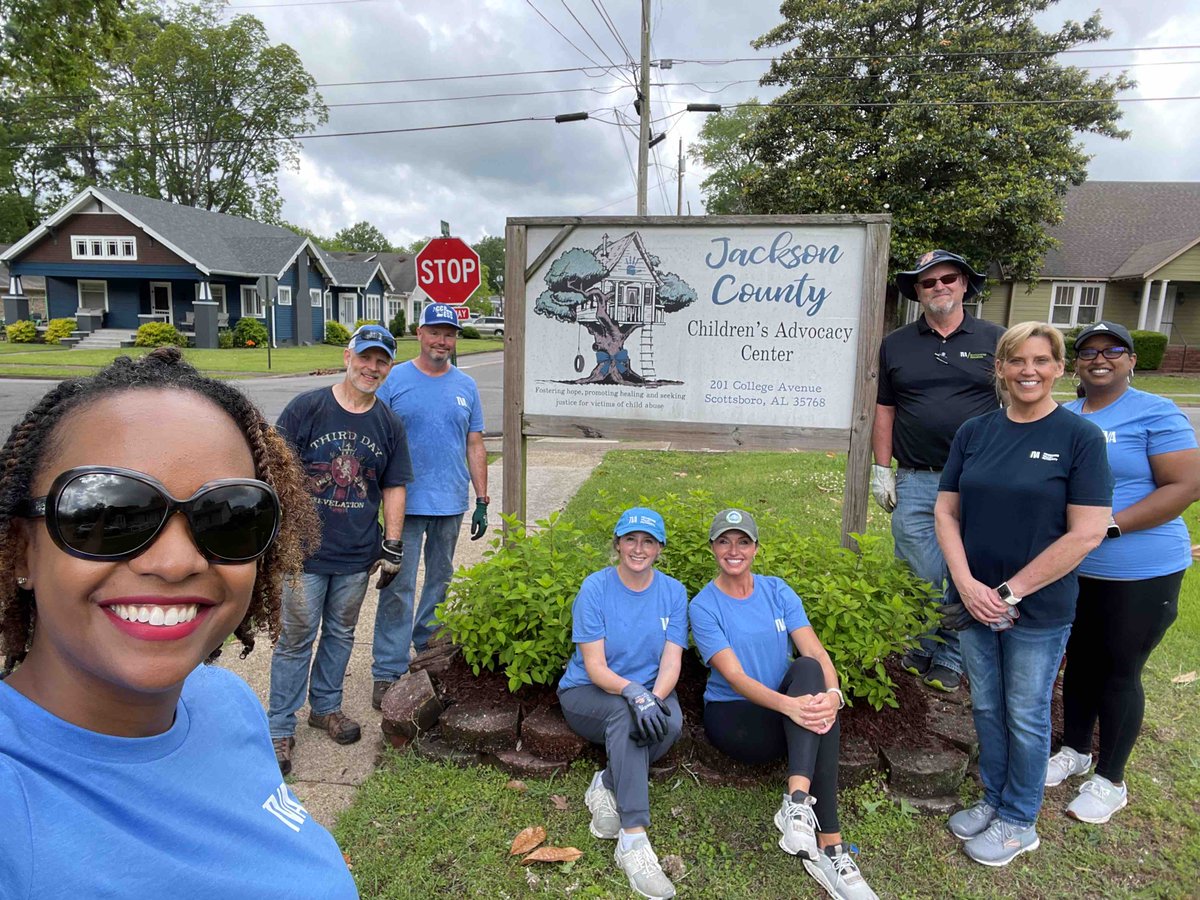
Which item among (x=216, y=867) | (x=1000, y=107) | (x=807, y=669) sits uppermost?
(x=1000, y=107)

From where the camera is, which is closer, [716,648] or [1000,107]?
[716,648]

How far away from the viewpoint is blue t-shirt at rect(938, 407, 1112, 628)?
2506 millimetres

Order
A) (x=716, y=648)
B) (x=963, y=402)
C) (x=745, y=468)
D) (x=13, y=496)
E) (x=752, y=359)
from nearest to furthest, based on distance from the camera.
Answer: (x=13, y=496) → (x=716, y=648) → (x=963, y=402) → (x=752, y=359) → (x=745, y=468)

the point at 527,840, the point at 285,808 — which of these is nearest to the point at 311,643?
the point at 527,840

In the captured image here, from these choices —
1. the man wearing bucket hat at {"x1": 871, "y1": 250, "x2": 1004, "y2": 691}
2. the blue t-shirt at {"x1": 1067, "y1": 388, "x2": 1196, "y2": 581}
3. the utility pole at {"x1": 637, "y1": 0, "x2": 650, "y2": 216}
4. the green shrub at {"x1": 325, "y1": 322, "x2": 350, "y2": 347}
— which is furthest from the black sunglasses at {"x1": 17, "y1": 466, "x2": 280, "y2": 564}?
the green shrub at {"x1": 325, "y1": 322, "x2": 350, "y2": 347}

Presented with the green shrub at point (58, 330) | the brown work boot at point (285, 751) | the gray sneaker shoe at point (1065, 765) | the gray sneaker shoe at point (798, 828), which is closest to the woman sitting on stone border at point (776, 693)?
the gray sneaker shoe at point (798, 828)

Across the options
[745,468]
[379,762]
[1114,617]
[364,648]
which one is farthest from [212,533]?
[745,468]

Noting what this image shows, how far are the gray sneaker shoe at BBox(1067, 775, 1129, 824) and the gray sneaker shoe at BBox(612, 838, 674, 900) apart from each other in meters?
1.73

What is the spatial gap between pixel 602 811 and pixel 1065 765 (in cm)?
205

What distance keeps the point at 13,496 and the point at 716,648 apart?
243 centimetres

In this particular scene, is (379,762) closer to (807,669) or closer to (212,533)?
(807,669)

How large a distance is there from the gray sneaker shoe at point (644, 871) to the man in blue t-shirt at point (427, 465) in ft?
5.39

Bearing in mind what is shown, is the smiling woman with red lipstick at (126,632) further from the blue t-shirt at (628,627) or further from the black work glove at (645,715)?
the blue t-shirt at (628,627)

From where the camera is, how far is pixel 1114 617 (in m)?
2.81
